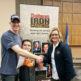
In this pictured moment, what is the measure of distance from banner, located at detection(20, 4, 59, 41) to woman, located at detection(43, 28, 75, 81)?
302 centimetres

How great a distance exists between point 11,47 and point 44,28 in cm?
354

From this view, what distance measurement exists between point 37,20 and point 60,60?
3361mm

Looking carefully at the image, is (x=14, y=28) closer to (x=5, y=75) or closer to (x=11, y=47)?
(x=11, y=47)

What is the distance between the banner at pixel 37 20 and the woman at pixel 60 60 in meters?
3.02

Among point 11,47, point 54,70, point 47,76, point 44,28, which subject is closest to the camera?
point 11,47

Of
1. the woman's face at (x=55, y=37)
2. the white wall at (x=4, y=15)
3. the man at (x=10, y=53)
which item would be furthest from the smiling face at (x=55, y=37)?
the white wall at (x=4, y=15)

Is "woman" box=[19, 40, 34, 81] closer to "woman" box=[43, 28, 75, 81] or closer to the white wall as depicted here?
"woman" box=[43, 28, 75, 81]

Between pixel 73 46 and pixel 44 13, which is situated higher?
pixel 44 13

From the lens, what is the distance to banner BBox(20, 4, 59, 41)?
5.45m

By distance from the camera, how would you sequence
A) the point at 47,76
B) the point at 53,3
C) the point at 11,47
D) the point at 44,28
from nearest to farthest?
the point at 11,47, the point at 47,76, the point at 44,28, the point at 53,3

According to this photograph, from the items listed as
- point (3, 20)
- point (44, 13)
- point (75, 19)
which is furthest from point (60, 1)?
point (3, 20)

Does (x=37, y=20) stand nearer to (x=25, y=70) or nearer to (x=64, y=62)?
(x=25, y=70)

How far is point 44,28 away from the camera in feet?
18.5

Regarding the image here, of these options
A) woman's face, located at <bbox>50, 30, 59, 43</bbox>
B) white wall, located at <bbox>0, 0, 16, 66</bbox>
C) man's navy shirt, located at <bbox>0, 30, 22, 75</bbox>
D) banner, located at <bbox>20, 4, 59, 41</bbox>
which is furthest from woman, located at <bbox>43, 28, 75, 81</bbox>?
white wall, located at <bbox>0, 0, 16, 66</bbox>
